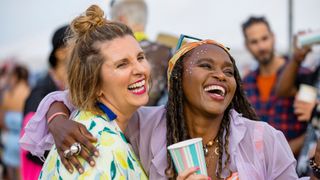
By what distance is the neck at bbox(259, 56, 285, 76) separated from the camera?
5.18 metres

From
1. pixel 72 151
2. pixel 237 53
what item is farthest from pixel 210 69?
pixel 237 53

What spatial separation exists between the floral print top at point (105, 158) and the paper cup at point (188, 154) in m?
0.28

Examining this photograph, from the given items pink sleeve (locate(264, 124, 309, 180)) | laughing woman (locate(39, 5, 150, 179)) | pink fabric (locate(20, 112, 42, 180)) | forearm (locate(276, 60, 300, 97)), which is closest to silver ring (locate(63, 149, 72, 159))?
laughing woman (locate(39, 5, 150, 179))

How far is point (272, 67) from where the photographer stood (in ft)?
17.1

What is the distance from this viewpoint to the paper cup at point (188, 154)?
211 cm

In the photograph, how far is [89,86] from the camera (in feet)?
8.11

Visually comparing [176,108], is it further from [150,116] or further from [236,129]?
[236,129]

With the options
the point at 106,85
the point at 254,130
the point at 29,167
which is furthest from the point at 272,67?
the point at 106,85

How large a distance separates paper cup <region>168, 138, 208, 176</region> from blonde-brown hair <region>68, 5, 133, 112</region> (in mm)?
515

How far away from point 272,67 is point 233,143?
9.59 ft

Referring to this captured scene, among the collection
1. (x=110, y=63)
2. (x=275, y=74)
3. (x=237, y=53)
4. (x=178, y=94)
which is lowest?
(x=237, y=53)

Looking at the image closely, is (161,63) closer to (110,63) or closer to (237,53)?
(110,63)

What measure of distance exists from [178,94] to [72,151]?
58 cm

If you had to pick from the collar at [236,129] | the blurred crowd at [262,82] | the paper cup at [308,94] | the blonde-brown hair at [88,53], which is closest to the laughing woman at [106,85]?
the blonde-brown hair at [88,53]
